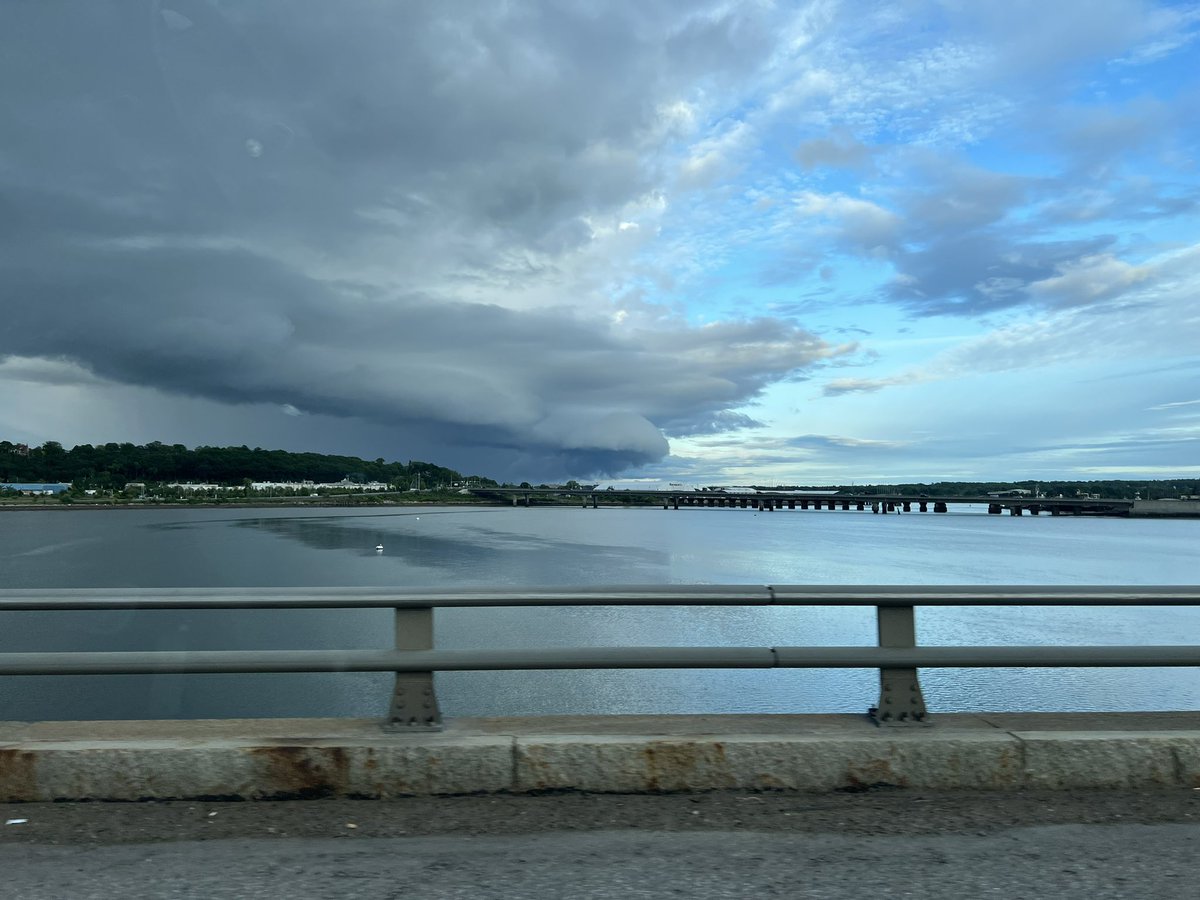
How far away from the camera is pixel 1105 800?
201 inches

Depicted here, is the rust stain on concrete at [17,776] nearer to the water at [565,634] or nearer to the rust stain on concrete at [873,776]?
the water at [565,634]

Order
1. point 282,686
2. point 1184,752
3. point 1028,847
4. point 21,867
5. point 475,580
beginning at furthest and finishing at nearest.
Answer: point 475,580
point 282,686
point 1184,752
point 1028,847
point 21,867

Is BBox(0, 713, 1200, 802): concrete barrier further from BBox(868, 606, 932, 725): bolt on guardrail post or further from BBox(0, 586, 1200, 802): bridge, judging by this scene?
BBox(868, 606, 932, 725): bolt on guardrail post

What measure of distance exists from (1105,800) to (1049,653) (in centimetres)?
85

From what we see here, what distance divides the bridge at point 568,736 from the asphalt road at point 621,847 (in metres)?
0.12

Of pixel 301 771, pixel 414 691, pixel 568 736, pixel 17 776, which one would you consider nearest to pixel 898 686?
pixel 568 736

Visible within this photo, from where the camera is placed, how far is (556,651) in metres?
5.47

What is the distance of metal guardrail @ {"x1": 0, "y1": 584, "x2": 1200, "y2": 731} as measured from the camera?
5.33 metres

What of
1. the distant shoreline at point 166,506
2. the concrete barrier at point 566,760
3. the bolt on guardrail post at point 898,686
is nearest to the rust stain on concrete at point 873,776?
the concrete barrier at point 566,760

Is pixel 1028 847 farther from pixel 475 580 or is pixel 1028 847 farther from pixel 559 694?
pixel 475 580

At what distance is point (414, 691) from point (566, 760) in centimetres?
99

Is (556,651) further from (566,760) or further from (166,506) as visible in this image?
(166,506)

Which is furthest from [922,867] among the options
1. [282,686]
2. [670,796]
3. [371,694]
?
[282,686]

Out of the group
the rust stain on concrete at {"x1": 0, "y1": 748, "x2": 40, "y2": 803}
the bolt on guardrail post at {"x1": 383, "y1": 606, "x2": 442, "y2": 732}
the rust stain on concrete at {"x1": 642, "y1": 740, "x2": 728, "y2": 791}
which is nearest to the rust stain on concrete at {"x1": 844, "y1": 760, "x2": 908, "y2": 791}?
the rust stain on concrete at {"x1": 642, "y1": 740, "x2": 728, "y2": 791}
